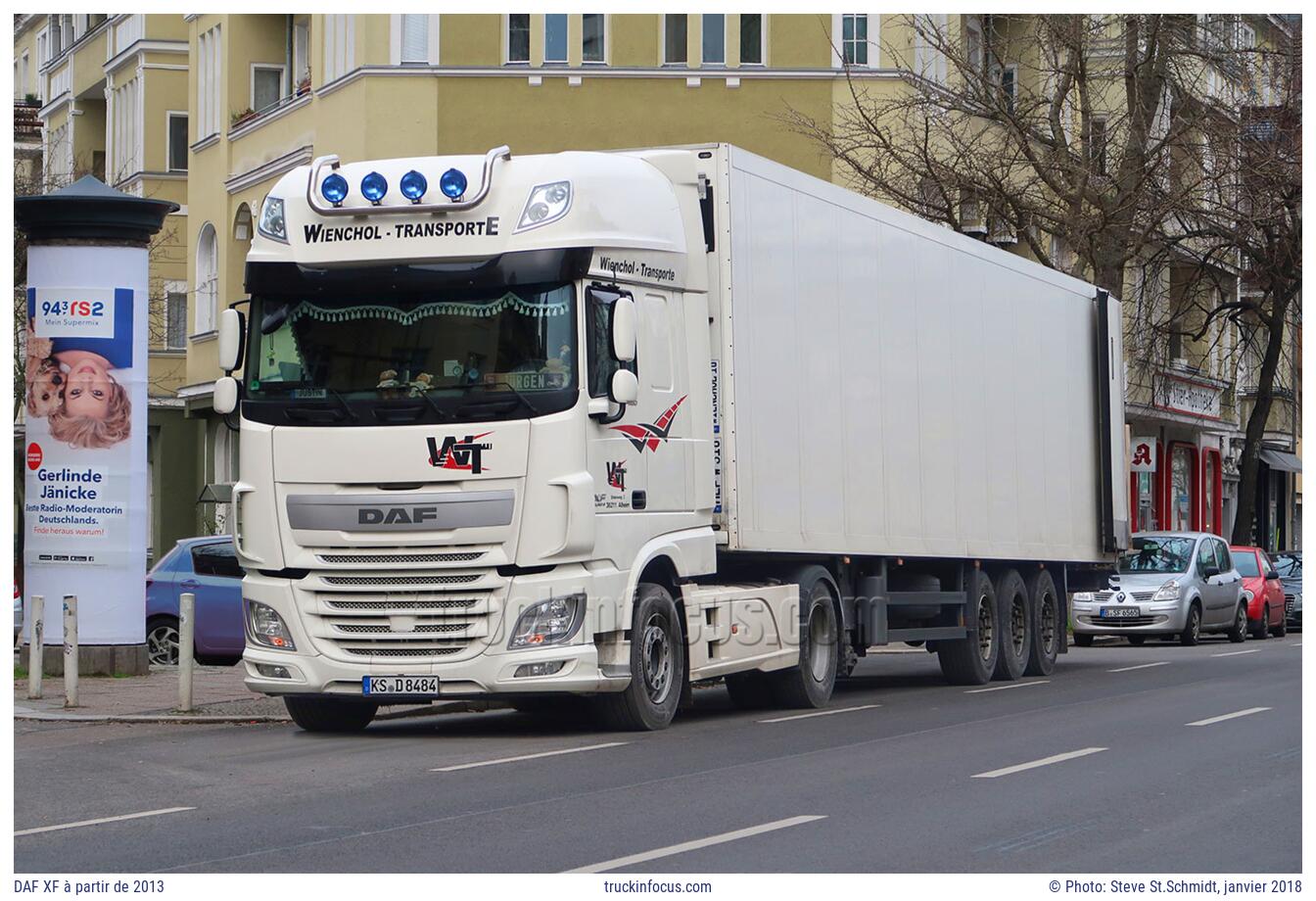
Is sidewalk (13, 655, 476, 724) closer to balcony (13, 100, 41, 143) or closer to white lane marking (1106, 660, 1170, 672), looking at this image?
white lane marking (1106, 660, 1170, 672)

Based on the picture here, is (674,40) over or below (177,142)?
over

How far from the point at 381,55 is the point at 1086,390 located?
1575 centimetres

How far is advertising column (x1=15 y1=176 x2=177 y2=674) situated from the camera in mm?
20500

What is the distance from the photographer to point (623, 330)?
14398 mm

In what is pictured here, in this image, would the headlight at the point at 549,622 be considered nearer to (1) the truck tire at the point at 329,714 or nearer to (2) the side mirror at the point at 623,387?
(2) the side mirror at the point at 623,387

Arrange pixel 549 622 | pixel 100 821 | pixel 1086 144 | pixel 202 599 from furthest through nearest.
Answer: pixel 1086 144, pixel 202 599, pixel 549 622, pixel 100 821

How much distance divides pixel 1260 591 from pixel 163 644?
20.3 meters

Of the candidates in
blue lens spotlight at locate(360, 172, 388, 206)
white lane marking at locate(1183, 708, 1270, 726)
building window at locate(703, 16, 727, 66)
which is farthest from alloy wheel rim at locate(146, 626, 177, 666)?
building window at locate(703, 16, 727, 66)

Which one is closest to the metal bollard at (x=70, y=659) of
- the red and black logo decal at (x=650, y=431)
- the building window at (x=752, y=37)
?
the red and black logo decal at (x=650, y=431)

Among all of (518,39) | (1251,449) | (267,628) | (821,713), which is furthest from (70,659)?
(1251,449)

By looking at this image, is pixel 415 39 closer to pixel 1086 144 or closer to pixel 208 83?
pixel 208 83

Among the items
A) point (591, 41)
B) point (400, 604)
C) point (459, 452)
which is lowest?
point (400, 604)

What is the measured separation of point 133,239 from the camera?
2098 centimetres

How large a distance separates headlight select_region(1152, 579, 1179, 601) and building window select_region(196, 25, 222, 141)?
19.2 m
